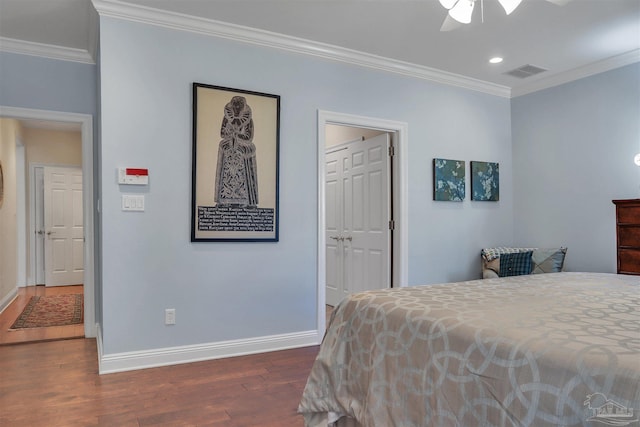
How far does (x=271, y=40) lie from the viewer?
11.2 ft

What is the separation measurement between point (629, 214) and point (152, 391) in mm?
3617

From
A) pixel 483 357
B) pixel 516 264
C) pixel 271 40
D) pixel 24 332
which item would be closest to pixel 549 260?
pixel 516 264

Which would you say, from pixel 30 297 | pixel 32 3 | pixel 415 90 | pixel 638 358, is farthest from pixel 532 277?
pixel 30 297

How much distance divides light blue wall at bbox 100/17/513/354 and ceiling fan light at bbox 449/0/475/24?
1570mm

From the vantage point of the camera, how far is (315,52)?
360cm

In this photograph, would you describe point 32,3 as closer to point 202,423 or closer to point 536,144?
point 202,423

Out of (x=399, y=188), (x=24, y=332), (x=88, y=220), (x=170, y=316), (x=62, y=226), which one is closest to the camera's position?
(x=170, y=316)

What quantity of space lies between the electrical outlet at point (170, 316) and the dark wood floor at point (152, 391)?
32 cm

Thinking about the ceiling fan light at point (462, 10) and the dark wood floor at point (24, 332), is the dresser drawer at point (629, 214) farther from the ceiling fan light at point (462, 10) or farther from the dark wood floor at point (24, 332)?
the dark wood floor at point (24, 332)

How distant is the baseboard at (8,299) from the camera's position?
505 cm

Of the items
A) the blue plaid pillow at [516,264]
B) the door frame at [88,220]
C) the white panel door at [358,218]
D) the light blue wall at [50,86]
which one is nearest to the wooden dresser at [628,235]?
the blue plaid pillow at [516,264]

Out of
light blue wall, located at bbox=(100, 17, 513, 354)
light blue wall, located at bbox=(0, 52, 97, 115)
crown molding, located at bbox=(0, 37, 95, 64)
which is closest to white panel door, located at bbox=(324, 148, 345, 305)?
light blue wall, located at bbox=(100, 17, 513, 354)

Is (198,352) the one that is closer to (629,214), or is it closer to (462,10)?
(462,10)

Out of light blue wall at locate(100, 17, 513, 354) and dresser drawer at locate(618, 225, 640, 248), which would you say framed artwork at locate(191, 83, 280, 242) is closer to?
light blue wall at locate(100, 17, 513, 354)
